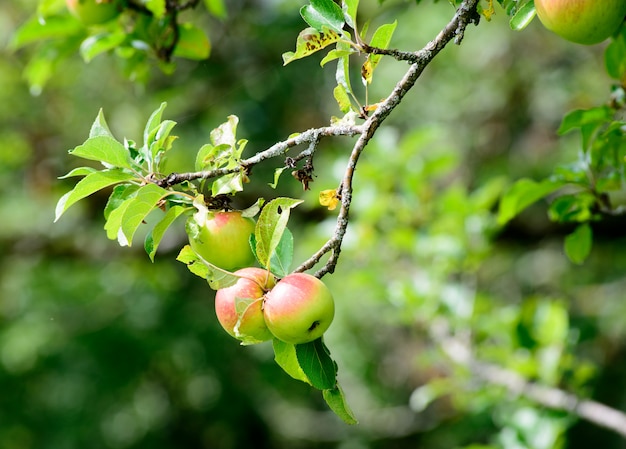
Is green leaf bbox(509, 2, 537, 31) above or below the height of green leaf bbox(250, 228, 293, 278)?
above

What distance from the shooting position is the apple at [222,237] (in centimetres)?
75

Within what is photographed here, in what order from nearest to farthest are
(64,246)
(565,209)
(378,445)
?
1. (565,209)
2. (64,246)
3. (378,445)

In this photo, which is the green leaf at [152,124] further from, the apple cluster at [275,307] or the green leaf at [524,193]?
the green leaf at [524,193]

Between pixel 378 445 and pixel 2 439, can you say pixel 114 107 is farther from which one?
pixel 378 445

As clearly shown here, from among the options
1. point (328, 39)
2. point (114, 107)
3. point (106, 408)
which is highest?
point (328, 39)

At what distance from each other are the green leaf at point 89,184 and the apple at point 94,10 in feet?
1.66

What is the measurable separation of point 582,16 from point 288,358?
1.51 ft

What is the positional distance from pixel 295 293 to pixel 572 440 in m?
3.56

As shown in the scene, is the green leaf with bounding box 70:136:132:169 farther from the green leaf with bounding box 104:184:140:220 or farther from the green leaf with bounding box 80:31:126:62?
the green leaf with bounding box 80:31:126:62

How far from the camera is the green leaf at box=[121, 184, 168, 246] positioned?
709mm

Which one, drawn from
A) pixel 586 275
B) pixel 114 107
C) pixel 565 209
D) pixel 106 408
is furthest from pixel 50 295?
pixel 565 209

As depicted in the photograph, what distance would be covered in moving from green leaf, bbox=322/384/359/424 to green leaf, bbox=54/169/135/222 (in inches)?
12.5

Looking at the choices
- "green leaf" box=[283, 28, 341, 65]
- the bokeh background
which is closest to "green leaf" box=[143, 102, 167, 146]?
"green leaf" box=[283, 28, 341, 65]

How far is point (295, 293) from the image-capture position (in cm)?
66
